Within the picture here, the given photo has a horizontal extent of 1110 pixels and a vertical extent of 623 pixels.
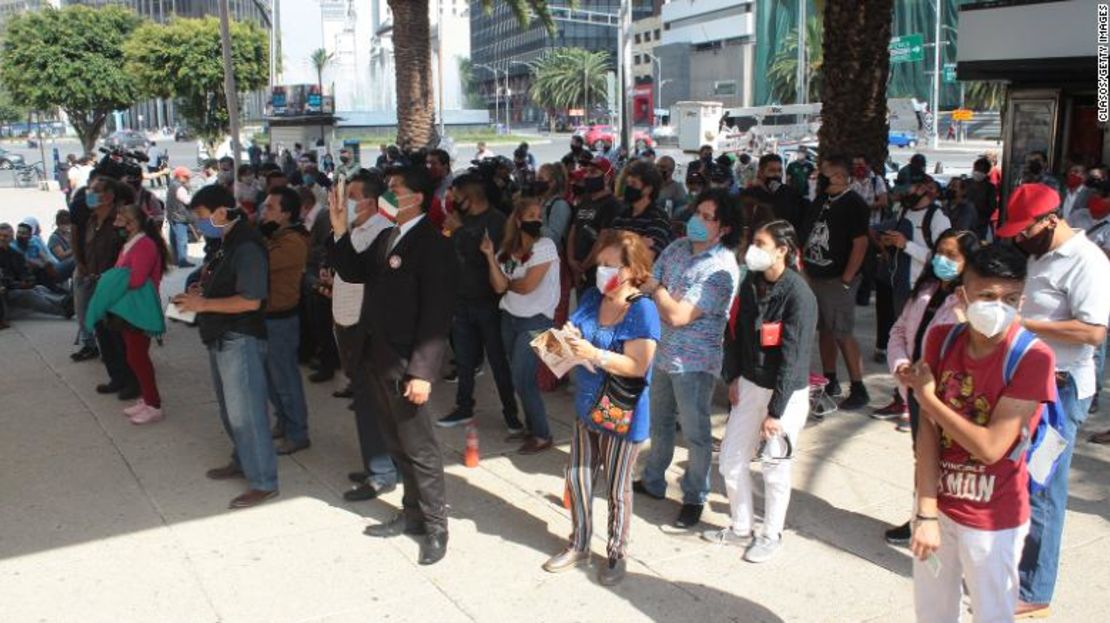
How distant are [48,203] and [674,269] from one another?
26.2 metres

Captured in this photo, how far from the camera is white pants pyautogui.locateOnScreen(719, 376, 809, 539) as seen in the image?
4.46m

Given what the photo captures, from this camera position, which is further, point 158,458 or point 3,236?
point 3,236

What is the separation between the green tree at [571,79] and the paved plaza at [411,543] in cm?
9971

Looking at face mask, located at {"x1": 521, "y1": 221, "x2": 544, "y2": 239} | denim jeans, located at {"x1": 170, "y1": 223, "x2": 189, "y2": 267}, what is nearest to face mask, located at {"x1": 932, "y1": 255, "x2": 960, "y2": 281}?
face mask, located at {"x1": 521, "y1": 221, "x2": 544, "y2": 239}

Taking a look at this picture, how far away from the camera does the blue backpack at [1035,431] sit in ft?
9.37

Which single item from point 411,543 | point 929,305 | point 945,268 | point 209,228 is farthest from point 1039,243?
point 209,228

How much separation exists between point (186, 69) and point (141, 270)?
39.8 metres

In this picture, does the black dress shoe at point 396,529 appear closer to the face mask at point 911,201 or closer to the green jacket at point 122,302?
the green jacket at point 122,302

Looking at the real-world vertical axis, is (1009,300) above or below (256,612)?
above

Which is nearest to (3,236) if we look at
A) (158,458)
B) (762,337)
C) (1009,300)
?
(158,458)

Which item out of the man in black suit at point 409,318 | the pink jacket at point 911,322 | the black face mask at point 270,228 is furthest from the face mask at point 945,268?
the black face mask at point 270,228

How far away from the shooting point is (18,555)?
4.88 m

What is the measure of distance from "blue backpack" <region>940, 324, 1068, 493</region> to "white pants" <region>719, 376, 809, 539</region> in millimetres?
1249

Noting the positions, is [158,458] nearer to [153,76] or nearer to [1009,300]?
[1009,300]
